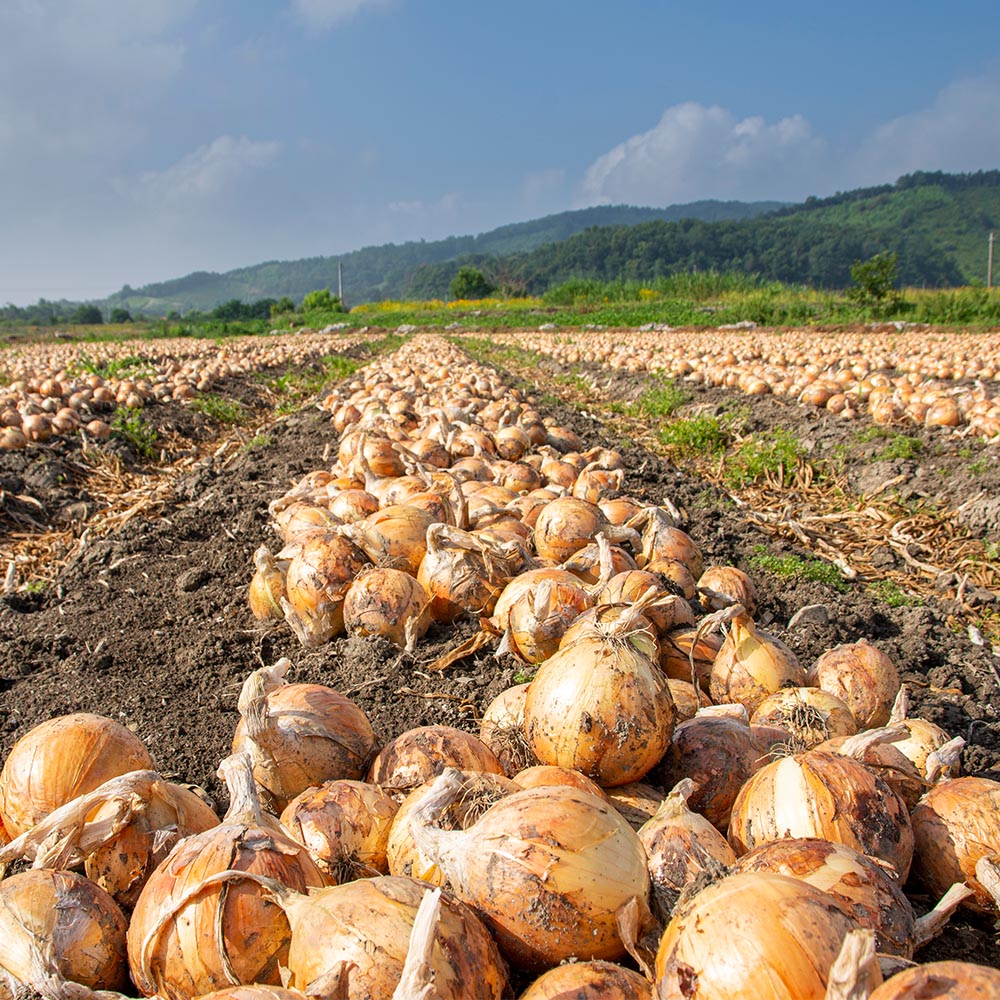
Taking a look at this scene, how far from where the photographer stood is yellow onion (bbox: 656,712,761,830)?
1843 mm

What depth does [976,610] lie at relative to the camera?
428cm

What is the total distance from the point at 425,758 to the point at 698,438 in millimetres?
7161

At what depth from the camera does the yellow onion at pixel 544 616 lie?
2.57m

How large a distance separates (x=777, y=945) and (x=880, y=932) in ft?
1.09

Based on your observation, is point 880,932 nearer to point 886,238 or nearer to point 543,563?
point 543,563

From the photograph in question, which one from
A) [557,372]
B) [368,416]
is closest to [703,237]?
[557,372]

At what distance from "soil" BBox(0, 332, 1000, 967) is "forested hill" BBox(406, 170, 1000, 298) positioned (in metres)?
88.5

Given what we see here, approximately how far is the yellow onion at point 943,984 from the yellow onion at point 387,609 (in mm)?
2180

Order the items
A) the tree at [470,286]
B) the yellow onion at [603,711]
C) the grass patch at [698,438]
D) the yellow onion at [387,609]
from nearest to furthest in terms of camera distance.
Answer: the yellow onion at [603,711], the yellow onion at [387,609], the grass patch at [698,438], the tree at [470,286]

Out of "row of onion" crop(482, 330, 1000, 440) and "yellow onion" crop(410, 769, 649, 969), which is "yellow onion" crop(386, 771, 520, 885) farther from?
"row of onion" crop(482, 330, 1000, 440)

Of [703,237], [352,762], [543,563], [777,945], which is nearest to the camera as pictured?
[777,945]

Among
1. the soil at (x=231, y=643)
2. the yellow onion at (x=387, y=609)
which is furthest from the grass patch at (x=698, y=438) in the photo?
the yellow onion at (x=387, y=609)

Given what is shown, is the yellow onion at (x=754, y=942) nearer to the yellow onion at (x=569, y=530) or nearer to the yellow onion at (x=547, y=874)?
the yellow onion at (x=547, y=874)

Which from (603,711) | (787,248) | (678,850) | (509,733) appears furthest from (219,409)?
(787,248)
